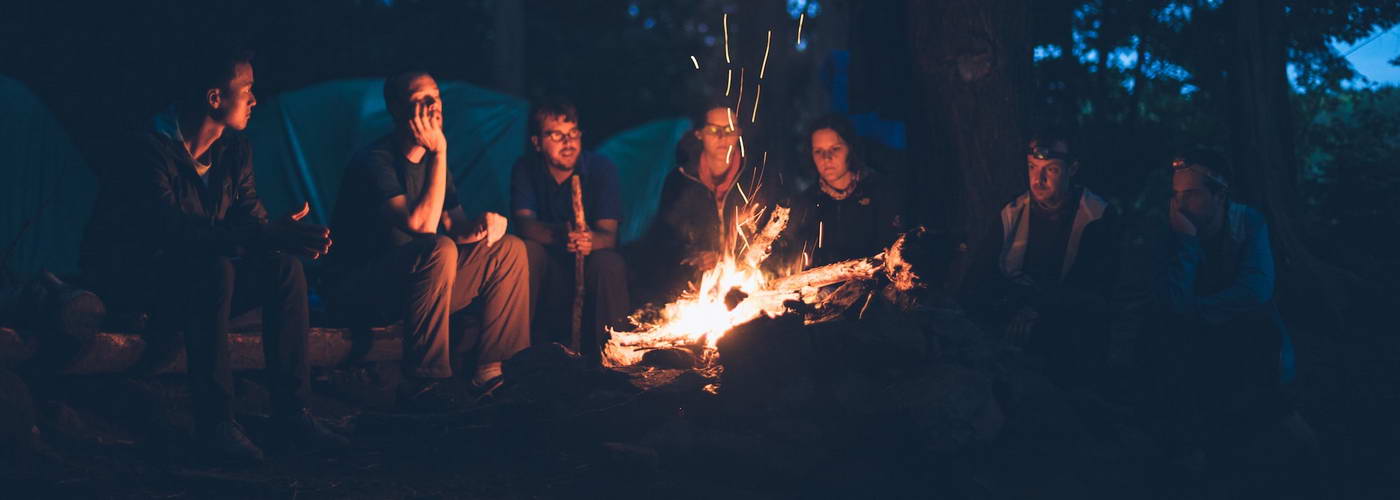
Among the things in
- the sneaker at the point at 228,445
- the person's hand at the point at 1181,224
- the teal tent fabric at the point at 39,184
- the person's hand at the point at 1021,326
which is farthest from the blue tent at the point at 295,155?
the person's hand at the point at 1181,224

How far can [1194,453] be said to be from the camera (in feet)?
15.7

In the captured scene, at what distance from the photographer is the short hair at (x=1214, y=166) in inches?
204

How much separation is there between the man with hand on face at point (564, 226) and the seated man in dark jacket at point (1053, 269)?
1.97m

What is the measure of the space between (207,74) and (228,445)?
1.57 m

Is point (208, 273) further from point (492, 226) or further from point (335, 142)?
point (335, 142)

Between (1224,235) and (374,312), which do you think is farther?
(374,312)

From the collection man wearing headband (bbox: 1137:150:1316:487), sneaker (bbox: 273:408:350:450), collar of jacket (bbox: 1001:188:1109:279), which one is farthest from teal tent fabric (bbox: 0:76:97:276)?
man wearing headband (bbox: 1137:150:1316:487)

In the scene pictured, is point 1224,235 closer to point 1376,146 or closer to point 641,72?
point 1376,146

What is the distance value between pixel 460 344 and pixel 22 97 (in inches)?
191

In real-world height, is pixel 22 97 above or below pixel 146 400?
above

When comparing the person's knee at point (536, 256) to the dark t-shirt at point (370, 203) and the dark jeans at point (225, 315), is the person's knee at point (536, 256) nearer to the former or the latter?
the dark t-shirt at point (370, 203)

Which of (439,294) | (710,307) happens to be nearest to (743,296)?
(710,307)

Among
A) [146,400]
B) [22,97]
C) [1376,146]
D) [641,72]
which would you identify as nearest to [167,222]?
[146,400]

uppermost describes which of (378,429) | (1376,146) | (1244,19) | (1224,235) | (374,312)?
(1244,19)
